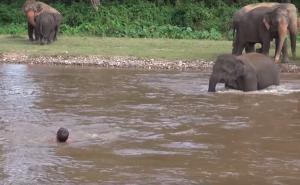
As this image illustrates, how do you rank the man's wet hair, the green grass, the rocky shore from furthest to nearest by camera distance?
the green grass → the rocky shore → the man's wet hair

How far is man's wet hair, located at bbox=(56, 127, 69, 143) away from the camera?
364 inches

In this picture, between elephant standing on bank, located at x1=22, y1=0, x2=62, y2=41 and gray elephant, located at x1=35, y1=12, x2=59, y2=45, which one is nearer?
gray elephant, located at x1=35, y1=12, x2=59, y2=45

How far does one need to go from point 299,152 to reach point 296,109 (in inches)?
151

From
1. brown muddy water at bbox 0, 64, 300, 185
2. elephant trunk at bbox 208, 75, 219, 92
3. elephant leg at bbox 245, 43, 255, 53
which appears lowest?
brown muddy water at bbox 0, 64, 300, 185

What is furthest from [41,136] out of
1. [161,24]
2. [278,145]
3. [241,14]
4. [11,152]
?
[161,24]

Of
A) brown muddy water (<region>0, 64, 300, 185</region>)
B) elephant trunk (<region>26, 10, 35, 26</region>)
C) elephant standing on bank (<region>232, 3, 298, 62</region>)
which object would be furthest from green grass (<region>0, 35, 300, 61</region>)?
brown muddy water (<region>0, 64, 300, 185</region>)

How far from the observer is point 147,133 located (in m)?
10.2

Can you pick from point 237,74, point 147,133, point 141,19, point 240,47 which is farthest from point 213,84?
point 141,19

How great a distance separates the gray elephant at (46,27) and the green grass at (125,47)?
1.10 ft

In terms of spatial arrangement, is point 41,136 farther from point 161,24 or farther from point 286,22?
point 161,24

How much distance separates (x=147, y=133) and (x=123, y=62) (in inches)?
435

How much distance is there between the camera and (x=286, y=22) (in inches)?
778

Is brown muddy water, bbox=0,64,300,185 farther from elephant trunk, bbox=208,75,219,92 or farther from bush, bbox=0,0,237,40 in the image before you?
bush, bbox=0,0,237,40

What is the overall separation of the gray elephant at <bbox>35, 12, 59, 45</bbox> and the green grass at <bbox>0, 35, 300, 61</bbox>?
34 centimetres
